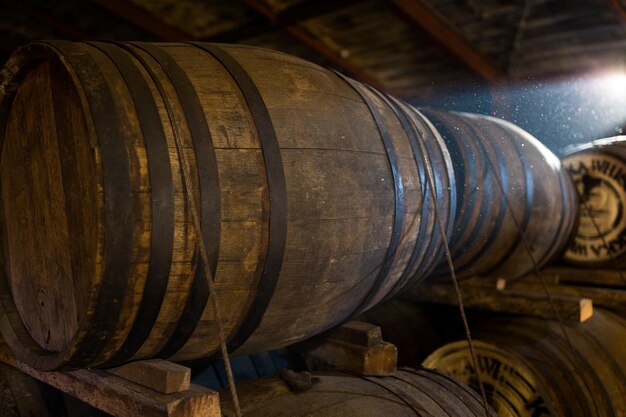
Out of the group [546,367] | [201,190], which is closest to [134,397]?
[201,190]

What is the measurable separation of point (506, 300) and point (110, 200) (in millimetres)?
2414

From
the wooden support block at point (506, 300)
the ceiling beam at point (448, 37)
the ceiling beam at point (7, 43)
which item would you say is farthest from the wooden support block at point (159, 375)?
the ceiling beam at point (7, 43)

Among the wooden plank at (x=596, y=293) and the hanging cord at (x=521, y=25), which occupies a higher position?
the hanging cord at (x=521, y=25)

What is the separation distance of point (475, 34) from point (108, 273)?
20.5 ft

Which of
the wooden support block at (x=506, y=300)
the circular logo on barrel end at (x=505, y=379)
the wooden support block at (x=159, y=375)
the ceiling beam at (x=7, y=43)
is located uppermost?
the ceiling beam at (x=7, y=43)

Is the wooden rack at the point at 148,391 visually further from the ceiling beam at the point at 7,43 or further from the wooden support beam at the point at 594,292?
the ceiling beam at the point at 7,43

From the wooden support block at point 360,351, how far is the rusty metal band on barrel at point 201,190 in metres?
0.81

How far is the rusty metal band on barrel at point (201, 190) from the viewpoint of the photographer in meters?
1.45

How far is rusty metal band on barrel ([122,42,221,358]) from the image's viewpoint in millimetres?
1453

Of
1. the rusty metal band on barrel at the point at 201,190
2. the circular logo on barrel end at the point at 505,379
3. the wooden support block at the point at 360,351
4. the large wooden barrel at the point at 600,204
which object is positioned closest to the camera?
the rusty metal band on barrel at the point at 201,190

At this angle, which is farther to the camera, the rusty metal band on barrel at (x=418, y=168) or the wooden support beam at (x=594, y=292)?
the wooden support beam at (x=594, y=292)

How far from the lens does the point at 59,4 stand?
5938mm

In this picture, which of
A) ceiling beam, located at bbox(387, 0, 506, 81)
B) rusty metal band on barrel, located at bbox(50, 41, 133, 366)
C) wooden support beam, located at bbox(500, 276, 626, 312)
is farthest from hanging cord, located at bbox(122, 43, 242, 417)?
ceiling beam, located at bbox(387, 0, 506, 81)

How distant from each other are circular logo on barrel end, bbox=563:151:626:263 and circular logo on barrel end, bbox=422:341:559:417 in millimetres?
1411
